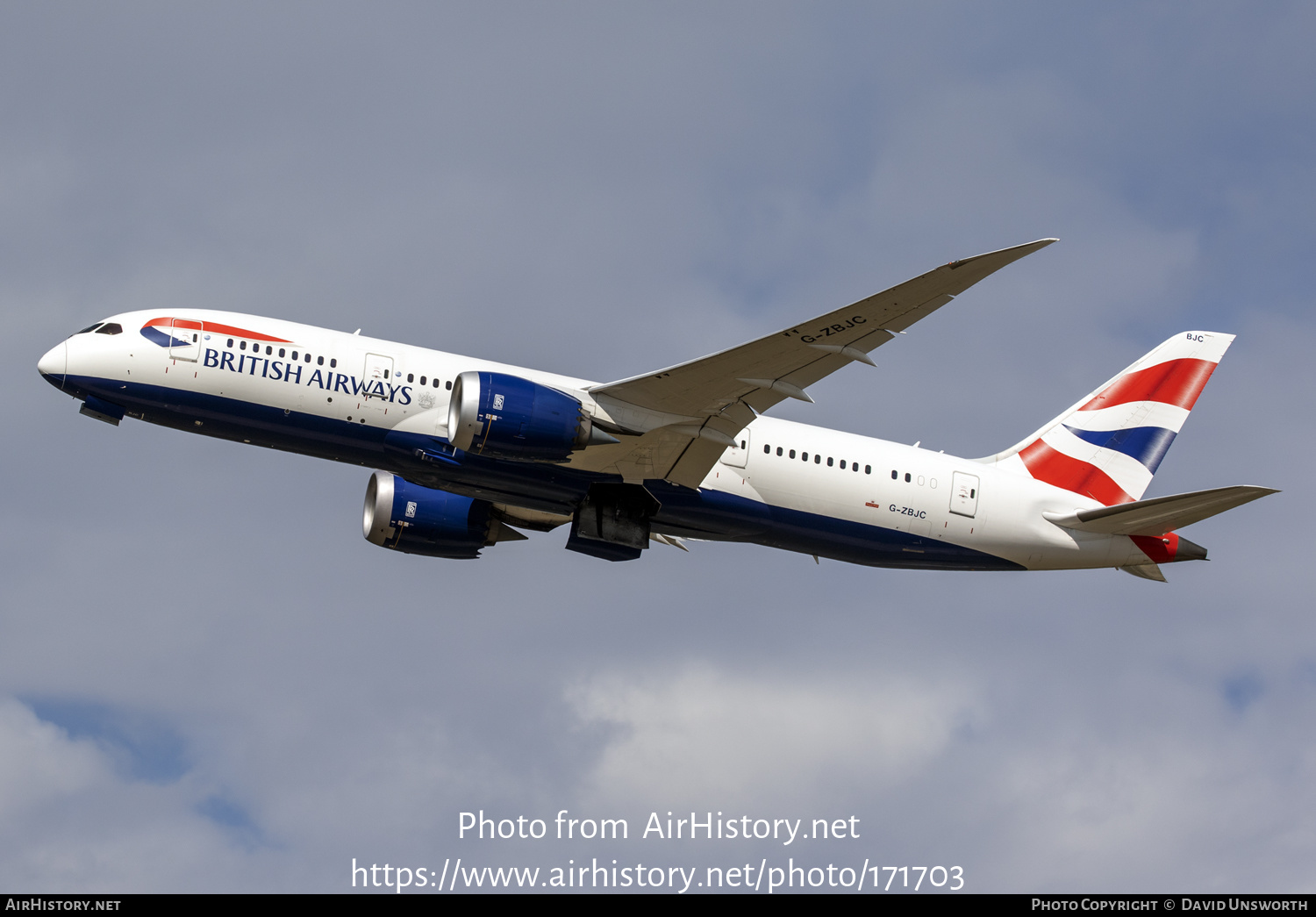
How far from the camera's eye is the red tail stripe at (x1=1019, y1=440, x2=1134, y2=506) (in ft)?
131

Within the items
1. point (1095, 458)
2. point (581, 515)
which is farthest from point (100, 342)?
point (1095, 458)

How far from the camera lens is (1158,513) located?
3641 centimetres

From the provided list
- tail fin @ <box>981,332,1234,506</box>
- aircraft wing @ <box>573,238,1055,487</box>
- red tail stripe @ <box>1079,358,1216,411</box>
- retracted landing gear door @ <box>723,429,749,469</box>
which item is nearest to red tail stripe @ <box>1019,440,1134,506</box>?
tail fin @ <box>981,332,1234,506</box>

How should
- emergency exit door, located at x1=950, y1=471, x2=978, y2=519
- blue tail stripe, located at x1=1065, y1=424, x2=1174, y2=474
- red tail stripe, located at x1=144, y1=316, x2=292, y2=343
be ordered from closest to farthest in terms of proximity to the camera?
red tail stripe, located at x1=144, y1=316, x2=292, y2=343 → emergency exit door, located at x1=950, y1=471, x2=978, y2=519 → blue tail stripe, located at x1=1065, y1=424, x2=1174, y2=474

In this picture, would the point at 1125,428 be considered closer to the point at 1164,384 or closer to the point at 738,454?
the point at 1164,384

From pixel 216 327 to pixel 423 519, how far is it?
8.81 meters

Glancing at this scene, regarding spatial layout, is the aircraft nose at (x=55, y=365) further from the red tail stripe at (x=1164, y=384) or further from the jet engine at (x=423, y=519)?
the red tail stripe at (x=1164, y=384)

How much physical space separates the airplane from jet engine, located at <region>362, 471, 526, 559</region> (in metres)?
4.57

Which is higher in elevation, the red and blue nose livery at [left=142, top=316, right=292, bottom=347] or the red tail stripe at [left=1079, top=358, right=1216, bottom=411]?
the red tail stripe at [left=1079, top=358, right=1216, bottom=411]

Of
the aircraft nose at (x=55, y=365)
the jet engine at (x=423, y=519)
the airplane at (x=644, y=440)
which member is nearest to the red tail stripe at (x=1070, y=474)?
the airplane at (x=644, y=440)

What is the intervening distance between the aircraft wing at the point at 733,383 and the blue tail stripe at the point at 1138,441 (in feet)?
41.0

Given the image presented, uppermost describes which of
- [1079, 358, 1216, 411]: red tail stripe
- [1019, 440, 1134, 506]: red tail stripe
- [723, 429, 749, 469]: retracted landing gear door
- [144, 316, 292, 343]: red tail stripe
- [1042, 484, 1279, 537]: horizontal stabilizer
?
[1079, 358, 1216, 411]: red tail stripe

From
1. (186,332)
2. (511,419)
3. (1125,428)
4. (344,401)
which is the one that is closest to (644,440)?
(511,419)

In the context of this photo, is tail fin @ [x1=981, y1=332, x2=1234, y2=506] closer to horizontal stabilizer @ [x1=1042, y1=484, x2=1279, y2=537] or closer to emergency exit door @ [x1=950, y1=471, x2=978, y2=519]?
horizontal stabilizer @ [x1=1042, y1=484, x2=1279, y2=537]
